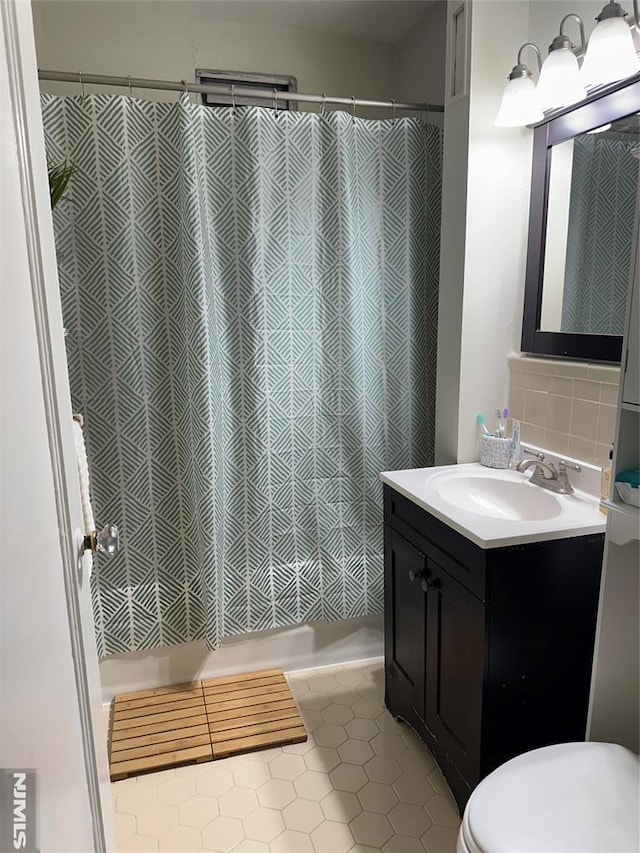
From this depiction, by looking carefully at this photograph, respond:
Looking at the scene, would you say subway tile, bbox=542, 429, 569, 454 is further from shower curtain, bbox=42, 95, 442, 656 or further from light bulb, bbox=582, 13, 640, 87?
light bulb, bbox=582, 13, 640, 87

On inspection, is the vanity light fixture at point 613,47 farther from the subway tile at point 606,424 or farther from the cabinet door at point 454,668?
the cabinet door at point 454,668

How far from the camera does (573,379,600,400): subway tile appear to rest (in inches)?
66.0

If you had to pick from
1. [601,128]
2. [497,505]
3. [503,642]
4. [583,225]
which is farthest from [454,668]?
[601,128]

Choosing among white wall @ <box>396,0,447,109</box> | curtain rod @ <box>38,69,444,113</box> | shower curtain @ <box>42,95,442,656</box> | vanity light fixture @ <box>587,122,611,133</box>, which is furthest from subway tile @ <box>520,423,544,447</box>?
white wall @ <box>396,0,447,109</box>

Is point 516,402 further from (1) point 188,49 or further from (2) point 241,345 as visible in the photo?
(1) point 188,49

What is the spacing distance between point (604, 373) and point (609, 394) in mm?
60

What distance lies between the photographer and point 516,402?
202 cm

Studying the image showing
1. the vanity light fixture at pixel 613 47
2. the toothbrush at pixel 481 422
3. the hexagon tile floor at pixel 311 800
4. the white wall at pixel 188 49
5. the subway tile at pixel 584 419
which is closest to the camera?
A: the vanity light fixture at pixel 613 47

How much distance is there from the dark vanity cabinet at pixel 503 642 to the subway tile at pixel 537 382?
1.87ft

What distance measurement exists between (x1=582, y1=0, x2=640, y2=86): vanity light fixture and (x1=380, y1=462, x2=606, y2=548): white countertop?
1.08 m

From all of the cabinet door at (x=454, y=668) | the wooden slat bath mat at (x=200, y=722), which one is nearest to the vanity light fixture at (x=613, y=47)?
the cabinet door at (x=454, y=668)

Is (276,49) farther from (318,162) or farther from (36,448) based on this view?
(36,448)

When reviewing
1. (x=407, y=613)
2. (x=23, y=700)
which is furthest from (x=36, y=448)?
(x=407, y=613)

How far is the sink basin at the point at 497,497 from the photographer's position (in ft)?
5.69
